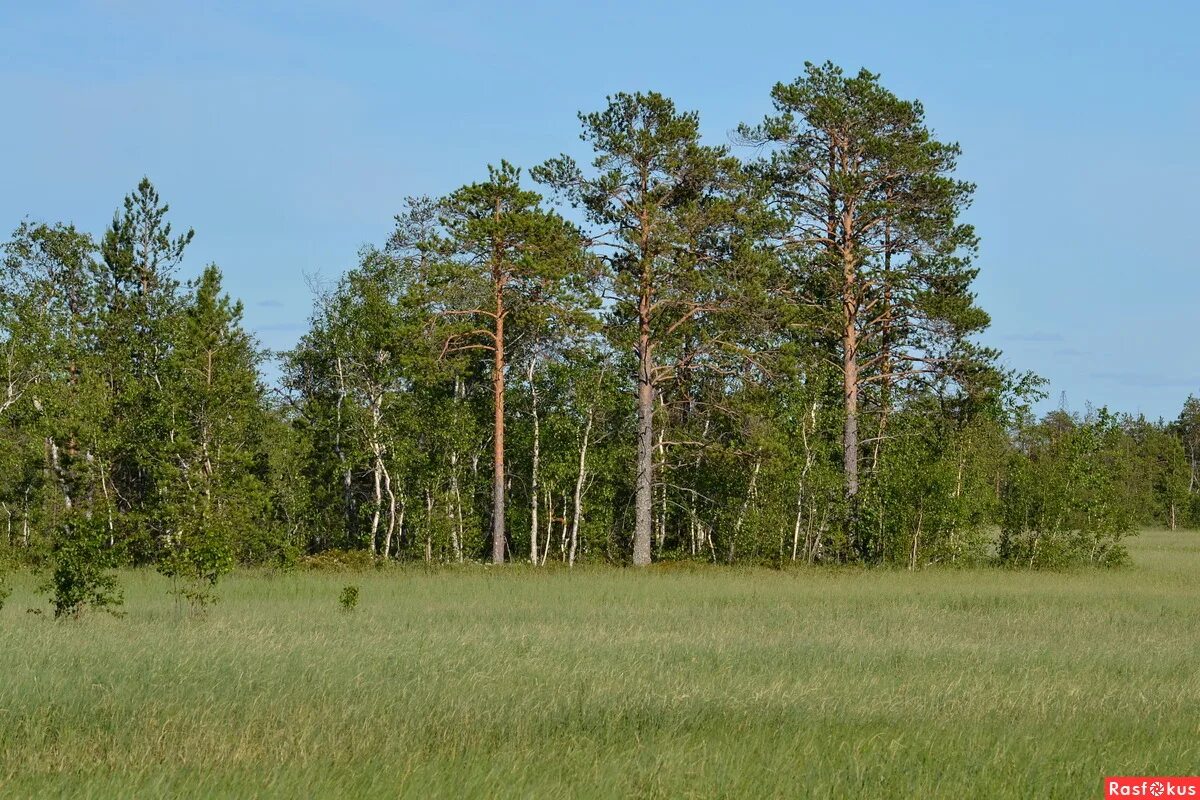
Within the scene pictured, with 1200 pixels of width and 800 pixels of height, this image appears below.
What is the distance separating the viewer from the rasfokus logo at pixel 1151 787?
8477 millimetres

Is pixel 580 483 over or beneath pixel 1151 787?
over

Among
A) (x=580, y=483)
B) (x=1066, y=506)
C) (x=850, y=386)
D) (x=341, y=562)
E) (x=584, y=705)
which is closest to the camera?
(x=584, y=705)

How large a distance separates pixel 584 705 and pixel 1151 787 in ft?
15.4

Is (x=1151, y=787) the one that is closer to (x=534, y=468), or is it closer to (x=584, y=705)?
(x=584, y=705)

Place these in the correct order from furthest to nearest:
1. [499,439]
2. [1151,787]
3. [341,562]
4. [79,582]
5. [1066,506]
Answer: [1066,506] → [499,439] → [341,562] → [79,582] → [1151,787]

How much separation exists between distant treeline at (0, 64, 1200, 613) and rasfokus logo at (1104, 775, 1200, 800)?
24.9 m

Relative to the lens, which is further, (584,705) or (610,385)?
(610,385)

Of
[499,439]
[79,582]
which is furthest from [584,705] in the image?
[499,439]

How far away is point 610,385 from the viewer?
40.2 meters

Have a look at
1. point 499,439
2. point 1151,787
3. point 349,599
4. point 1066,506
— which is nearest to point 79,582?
point 349,599

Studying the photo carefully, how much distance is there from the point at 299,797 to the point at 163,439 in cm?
3353

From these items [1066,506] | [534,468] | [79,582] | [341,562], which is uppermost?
[534,468]

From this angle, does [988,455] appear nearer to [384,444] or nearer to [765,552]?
[765,552]

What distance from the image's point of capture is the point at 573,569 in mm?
34688
